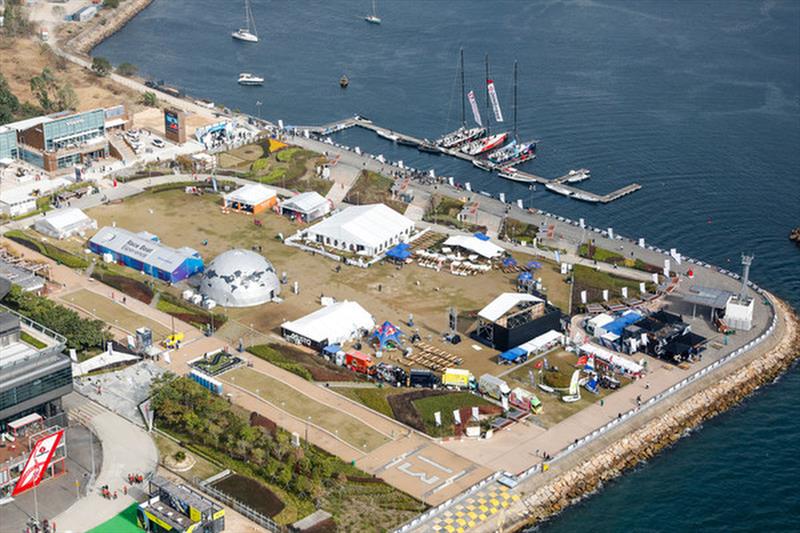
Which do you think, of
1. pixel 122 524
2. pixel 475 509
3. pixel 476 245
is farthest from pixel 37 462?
pixel 476 245

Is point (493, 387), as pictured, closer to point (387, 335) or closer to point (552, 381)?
point (552, 381)

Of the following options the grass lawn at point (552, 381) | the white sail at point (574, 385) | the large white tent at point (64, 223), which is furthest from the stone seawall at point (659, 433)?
the large white tent at point (64, 223)

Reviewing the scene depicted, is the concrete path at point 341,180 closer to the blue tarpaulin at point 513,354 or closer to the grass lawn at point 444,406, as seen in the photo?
the blue tarpaulin at point 513,354

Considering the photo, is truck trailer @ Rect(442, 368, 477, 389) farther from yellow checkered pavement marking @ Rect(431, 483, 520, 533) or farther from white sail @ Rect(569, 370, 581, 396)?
yellow checkered pavement marking @ Rect(431, 483, 520, 533)

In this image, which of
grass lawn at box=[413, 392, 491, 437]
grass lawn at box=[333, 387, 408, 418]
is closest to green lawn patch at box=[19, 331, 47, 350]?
grass lawn at box=[333, 387, 408, 418]

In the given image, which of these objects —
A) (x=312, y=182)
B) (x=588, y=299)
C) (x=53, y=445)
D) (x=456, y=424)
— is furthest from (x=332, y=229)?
(x=53, y=445)

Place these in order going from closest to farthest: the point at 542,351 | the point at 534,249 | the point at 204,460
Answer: the point at 204,460
the point at 542,351
the point at 534,249

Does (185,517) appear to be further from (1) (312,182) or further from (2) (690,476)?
(1) (312,182)
